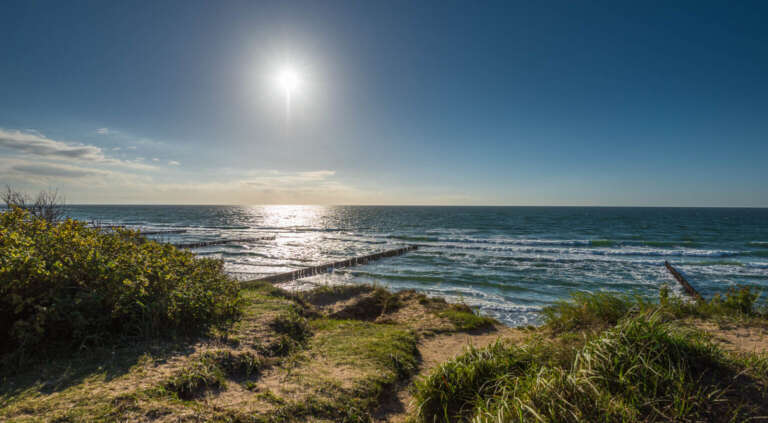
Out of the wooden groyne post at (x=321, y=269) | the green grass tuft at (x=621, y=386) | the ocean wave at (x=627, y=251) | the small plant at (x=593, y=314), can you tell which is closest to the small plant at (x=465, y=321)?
the small plant at (x=593, y=314)

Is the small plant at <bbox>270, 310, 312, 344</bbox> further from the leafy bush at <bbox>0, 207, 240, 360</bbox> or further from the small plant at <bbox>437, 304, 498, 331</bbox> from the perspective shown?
the small plant at <bbox>437, 304, 498, 331</bbox>

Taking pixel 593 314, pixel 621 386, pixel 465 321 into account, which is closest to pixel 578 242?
pixel 465 321

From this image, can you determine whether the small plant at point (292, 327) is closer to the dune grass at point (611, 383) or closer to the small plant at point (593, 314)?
the dune grass at point (611, 383)

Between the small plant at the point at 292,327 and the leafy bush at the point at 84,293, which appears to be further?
the small plant at the point at 292,327

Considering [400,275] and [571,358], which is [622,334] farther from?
[400,275]

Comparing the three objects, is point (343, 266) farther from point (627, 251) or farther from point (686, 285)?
point (627, 251)

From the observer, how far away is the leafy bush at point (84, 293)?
143 inches

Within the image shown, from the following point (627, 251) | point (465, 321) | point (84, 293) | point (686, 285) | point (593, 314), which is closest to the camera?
point (84, 293)

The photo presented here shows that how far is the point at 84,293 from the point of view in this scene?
13.2 ft

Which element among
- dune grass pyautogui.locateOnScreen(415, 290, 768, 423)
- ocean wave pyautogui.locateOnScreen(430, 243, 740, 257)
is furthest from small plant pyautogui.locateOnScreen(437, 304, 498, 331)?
ocean wave pyautogui.locateOnScreen(430, 243, 740, 257)

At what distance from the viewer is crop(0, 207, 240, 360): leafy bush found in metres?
3.63

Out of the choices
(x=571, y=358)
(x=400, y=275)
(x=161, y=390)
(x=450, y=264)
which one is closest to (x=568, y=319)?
(x=571, y=358)

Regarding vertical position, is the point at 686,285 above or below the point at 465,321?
below

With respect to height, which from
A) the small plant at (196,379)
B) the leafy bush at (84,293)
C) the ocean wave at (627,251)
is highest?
the leafy bush at (84,293)
